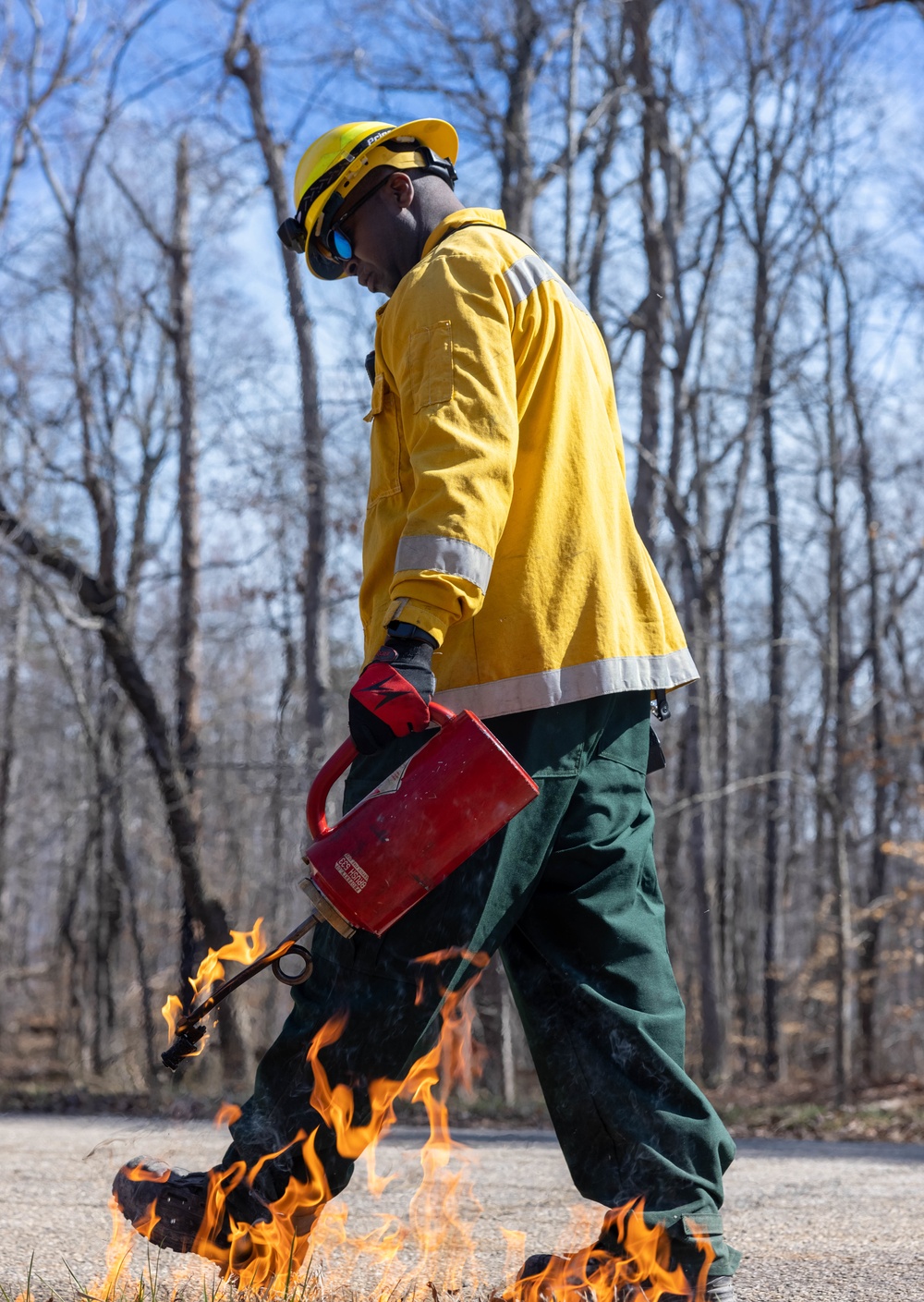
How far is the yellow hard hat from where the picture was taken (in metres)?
2.25

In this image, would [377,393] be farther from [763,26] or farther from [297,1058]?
[763,26]

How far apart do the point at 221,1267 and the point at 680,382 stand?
10.5 meters

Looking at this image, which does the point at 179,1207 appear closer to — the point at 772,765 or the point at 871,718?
the point at 772,765

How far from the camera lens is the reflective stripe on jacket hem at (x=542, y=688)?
1980 millimetres

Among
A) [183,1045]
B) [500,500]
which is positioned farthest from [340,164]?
[183,1045]

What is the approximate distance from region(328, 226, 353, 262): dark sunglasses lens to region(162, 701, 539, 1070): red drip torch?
40.4 inches

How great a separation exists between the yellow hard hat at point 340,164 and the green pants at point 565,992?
107cm

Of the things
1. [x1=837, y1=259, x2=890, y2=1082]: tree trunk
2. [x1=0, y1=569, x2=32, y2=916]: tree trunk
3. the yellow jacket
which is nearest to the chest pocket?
the yellow jacket

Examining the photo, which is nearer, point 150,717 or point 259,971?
point 259,971

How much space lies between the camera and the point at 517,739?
200 centimetres

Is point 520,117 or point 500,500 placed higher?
point 520,117

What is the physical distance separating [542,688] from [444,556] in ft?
0.99

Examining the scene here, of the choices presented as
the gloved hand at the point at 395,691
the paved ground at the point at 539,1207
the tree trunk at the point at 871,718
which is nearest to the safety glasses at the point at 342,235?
the gloved hand at the point at 395,691

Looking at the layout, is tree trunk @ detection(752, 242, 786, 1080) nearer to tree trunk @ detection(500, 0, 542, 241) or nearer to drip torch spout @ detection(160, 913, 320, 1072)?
tree trunk @ detection(500, 0, 542, 241)
